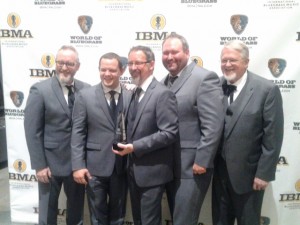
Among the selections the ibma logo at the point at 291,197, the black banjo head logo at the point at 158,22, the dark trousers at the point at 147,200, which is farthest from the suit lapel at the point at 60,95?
the ibma logo at the point at 291,197

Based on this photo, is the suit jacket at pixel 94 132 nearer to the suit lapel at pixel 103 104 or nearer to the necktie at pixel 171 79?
Answer: the suit lapel at pixel 103 104

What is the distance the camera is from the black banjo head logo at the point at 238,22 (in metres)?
2.27

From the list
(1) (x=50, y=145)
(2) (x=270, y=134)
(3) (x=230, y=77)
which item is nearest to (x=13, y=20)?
(1) (x=50, y=145)

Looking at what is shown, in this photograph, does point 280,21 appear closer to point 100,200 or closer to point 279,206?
point 279,206

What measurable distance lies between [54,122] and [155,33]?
1.04m

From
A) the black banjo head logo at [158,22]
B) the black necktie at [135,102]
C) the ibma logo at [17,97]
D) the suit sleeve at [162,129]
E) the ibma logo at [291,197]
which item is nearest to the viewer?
the suit sleeve at [162,129]

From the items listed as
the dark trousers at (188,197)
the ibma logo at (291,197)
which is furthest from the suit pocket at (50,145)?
the ibma logo at (291,197)

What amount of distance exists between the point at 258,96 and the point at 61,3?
5.66 feet

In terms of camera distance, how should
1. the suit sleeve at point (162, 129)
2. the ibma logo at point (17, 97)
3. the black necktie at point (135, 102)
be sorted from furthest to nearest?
1. the ibma logo at point (17, 97)
2. the black necktie at point (135, 102)
3. the suit sleeve at point (162, 129)

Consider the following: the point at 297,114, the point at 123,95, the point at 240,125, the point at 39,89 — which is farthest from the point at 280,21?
the point at 39,89

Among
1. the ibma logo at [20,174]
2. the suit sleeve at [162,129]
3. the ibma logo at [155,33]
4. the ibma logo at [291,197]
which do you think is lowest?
the ibma logo at [291,197]

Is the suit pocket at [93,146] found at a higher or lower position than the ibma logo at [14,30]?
lower

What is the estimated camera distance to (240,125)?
72.7 inches

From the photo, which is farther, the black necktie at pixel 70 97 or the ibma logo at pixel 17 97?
the ibma logo at pixel 17 97
